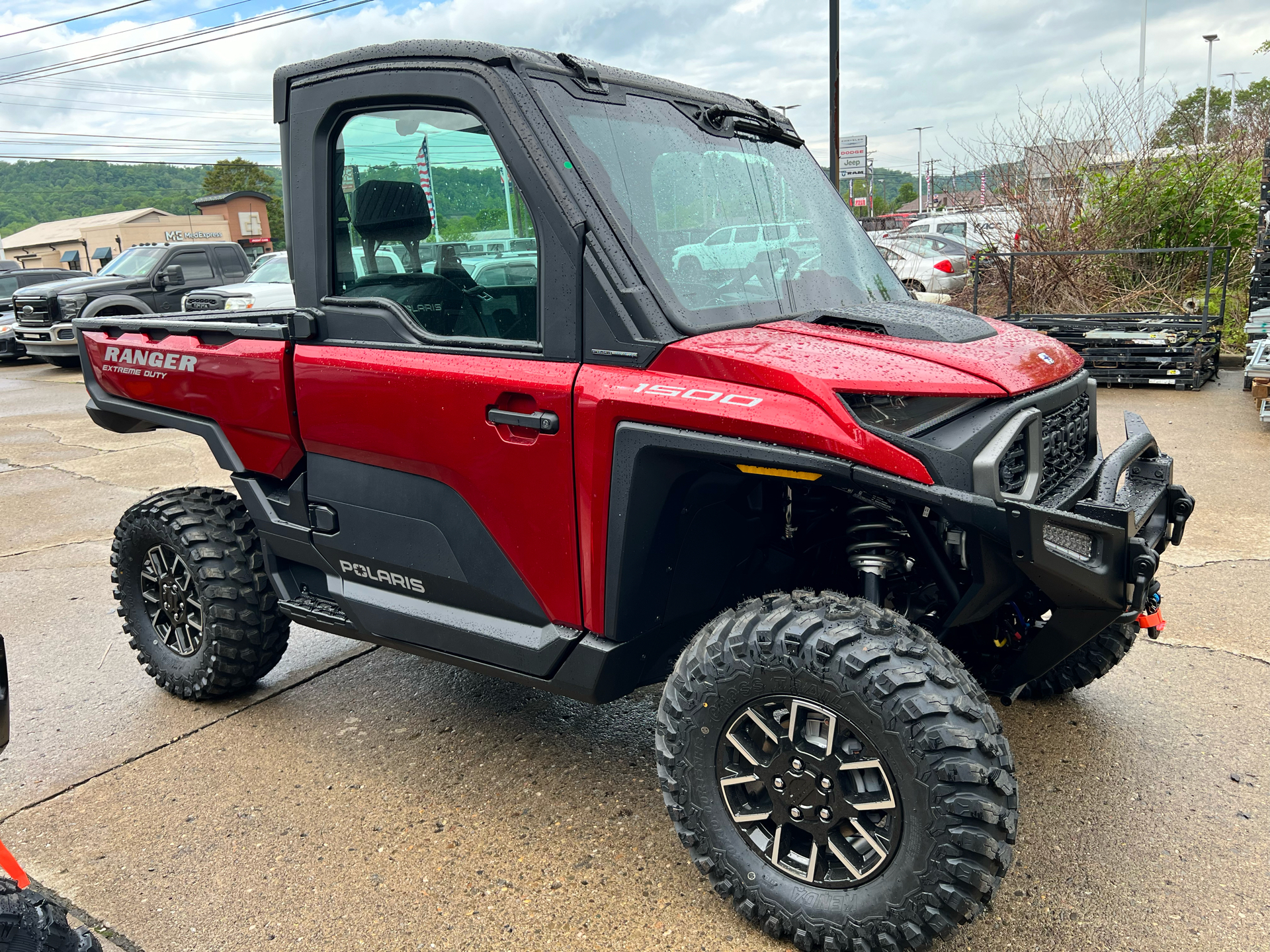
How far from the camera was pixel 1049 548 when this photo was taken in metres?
2.12

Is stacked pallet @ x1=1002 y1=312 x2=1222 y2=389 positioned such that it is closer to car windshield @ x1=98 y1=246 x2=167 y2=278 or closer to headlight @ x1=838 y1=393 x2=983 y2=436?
headlight @ x1=838 y1=393 x2=983 y2=436

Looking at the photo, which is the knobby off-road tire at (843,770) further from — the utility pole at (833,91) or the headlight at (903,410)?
the utility pole at (833,91)

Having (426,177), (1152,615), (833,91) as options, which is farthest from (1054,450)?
(833,91)

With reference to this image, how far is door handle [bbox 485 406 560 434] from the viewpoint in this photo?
247 centimetres

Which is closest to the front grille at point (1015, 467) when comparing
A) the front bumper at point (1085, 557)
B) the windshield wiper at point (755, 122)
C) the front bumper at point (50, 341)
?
the front bumper at point (1085, 557)

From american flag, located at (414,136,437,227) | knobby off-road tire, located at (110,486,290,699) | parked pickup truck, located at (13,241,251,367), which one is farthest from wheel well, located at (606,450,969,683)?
parked pickup truck, located at (13,241,251,367)

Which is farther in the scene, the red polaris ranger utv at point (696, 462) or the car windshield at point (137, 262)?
the car windshield at point (137, 262)

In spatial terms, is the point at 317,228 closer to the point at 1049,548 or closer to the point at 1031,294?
the point at 1049,548

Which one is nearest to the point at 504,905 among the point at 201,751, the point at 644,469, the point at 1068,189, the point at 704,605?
the point at 704,605

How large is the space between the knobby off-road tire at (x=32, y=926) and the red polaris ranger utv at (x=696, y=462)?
1237 mm

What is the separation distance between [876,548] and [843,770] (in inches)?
24.2

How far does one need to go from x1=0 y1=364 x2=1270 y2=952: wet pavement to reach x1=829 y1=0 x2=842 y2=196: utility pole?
32.7ft

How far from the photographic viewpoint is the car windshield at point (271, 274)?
14.2 m

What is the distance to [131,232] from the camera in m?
65.8
